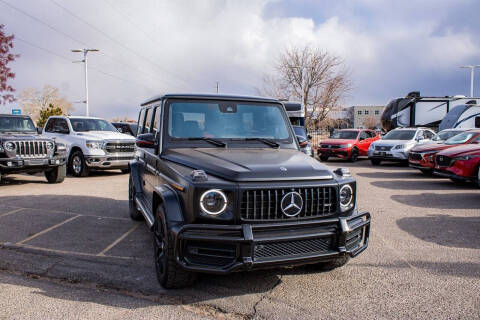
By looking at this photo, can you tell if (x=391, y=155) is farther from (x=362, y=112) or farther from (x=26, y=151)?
(x=362, y=112)

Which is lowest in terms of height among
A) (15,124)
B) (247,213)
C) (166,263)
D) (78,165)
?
(166,263)

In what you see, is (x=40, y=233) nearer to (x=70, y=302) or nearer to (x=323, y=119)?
(x=70, y=302)

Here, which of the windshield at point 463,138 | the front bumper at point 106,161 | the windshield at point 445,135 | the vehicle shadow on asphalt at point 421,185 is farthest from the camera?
the windshield at point 445,135

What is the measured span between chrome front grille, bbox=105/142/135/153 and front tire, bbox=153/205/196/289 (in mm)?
9005

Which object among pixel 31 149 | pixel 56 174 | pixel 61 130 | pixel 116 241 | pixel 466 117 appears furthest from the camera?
pixel 466 117

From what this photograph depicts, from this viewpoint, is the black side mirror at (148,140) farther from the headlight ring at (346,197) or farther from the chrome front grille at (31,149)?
the chrome front grille at (31,149)

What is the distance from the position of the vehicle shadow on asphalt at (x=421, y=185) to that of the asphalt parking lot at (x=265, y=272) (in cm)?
284

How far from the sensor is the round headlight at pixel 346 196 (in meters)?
3.58

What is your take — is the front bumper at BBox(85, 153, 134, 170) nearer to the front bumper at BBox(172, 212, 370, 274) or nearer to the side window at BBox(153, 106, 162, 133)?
the side window at BBox(153, 106, 162, 133)

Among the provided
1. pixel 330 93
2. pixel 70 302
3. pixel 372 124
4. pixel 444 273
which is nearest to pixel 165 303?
pixel 70 302

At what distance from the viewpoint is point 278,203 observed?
10.8 ft

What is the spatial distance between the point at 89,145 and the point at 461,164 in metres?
10.6

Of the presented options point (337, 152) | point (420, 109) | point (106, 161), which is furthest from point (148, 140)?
point (420, 109)

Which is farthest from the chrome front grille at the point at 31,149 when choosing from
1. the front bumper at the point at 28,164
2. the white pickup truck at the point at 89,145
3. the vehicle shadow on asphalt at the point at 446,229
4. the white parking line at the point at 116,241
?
the vehicle shadow on asphalt at the point at 446,229
